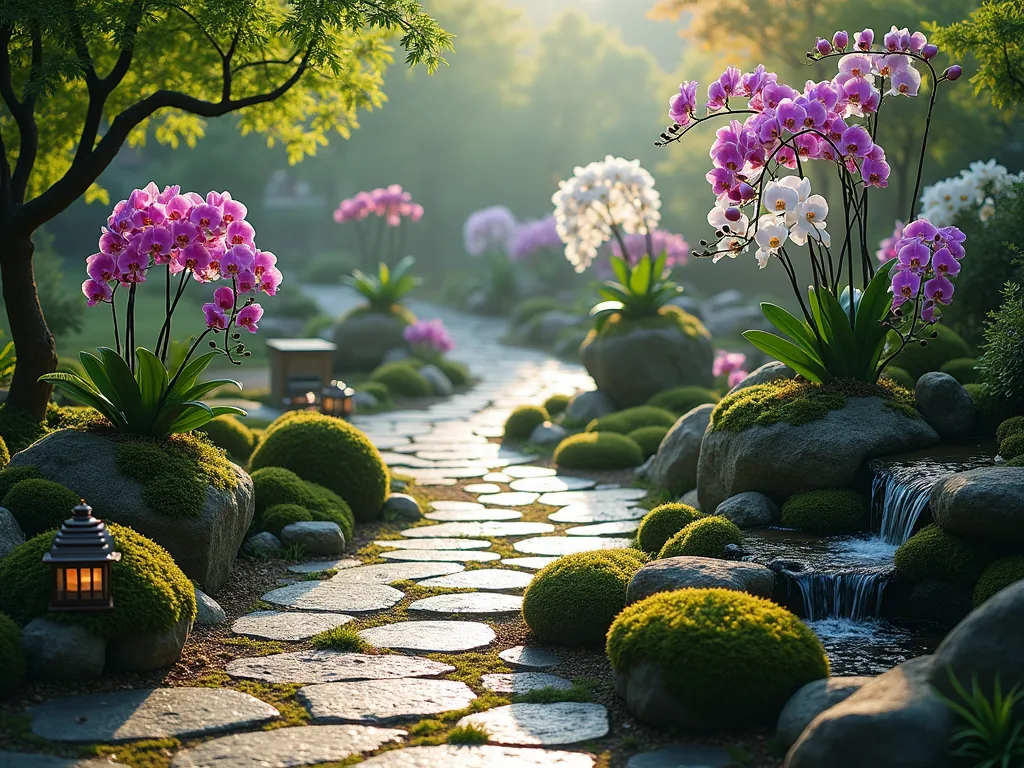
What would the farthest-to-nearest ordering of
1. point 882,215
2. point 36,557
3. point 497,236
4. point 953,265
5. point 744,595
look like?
point 497,236 → point 882,215 → point 953,265 → point 36,557 → point 744,595

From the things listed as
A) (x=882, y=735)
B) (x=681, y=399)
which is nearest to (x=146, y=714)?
(x=882, y=735)

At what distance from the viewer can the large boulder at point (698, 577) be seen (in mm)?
5477

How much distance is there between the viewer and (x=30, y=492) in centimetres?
628

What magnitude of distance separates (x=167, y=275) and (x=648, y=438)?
6086 millimetres

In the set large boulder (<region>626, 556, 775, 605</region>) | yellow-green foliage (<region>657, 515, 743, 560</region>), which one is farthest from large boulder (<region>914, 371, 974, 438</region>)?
large boulder (<region>626, 556, 775, 605</region>)

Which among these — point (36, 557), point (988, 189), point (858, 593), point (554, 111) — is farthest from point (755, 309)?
point (36, 557)

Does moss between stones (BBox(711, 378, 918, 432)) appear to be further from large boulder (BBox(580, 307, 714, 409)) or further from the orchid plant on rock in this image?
large boulder (BBox(580, 307, 714, 409))

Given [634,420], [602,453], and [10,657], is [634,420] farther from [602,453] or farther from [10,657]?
[10,657]

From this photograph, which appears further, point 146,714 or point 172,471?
point 172,471

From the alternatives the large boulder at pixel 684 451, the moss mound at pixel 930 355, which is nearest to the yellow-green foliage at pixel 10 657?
the large boulder at pixel 684 451

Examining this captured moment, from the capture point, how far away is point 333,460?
9.04 m

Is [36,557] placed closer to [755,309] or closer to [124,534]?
[124,534]

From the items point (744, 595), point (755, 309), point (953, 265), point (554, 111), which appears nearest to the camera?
point (744, 595)

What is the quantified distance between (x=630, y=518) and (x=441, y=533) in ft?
4.94
